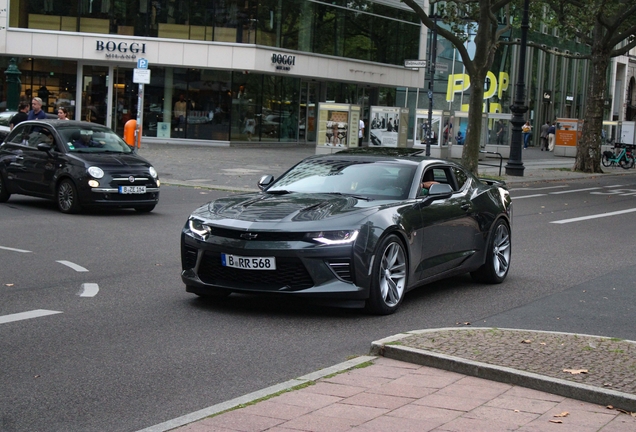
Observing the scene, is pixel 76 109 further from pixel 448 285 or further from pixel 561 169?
pixel 448 285

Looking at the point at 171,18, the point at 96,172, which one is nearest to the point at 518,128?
the point at 171,18

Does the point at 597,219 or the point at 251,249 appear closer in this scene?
the point at 251,249

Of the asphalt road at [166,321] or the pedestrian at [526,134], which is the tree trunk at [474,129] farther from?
the pedestrian at [526,134]

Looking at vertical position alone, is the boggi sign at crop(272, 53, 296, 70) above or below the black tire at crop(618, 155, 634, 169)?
above

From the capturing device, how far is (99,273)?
1034cm

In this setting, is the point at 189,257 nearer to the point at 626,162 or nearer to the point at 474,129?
the point at 474,129

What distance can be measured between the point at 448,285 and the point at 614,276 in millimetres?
2360

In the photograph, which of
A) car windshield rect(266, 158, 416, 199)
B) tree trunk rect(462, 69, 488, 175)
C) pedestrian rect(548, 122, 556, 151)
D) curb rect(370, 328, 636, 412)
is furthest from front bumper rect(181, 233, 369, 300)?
pedestrian rect(548, 122, 556, 151)

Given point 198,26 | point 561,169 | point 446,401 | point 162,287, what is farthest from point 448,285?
point 198,26

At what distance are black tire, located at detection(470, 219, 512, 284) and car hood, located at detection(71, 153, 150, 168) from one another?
26.3ft

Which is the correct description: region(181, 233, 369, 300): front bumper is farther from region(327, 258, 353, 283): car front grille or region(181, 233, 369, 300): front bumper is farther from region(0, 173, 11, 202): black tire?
region(0, 173, 11, 202): black tire

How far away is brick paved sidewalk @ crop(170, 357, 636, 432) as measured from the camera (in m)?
5.10

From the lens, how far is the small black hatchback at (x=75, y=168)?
16.3 meters

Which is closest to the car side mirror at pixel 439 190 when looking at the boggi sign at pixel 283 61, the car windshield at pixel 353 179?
the car windshield at pixel 353 179
